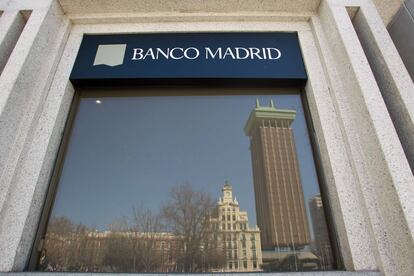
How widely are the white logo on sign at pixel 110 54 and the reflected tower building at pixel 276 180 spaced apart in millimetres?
1827

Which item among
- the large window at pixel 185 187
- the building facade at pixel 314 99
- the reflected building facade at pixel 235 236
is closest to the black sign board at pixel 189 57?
the building facade at pixel 314 99

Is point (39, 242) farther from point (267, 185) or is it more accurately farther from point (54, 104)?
point (267, 185)

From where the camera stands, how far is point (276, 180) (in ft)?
9.19

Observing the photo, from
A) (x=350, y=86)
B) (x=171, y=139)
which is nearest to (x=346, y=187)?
(x=350, y=86)

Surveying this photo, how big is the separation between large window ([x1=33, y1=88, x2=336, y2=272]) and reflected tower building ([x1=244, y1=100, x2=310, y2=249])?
0.04ft

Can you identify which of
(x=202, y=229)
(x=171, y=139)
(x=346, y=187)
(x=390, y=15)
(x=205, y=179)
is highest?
(x=390, y=15)

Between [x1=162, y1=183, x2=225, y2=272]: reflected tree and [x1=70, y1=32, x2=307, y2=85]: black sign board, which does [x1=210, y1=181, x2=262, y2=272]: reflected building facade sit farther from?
[x1=70, y1=32, x2=307, y2=85]: black sign board

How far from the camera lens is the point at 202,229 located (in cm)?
262

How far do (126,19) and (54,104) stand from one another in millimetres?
1542

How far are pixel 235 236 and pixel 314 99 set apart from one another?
5.69 ft

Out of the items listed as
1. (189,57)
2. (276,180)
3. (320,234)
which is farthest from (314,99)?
(189,57)

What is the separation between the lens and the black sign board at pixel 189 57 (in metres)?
3.06

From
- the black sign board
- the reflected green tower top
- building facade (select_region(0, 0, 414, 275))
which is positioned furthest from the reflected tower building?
the black sign board

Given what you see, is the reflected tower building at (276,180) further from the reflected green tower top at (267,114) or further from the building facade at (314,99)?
the building facade at (314,99)
